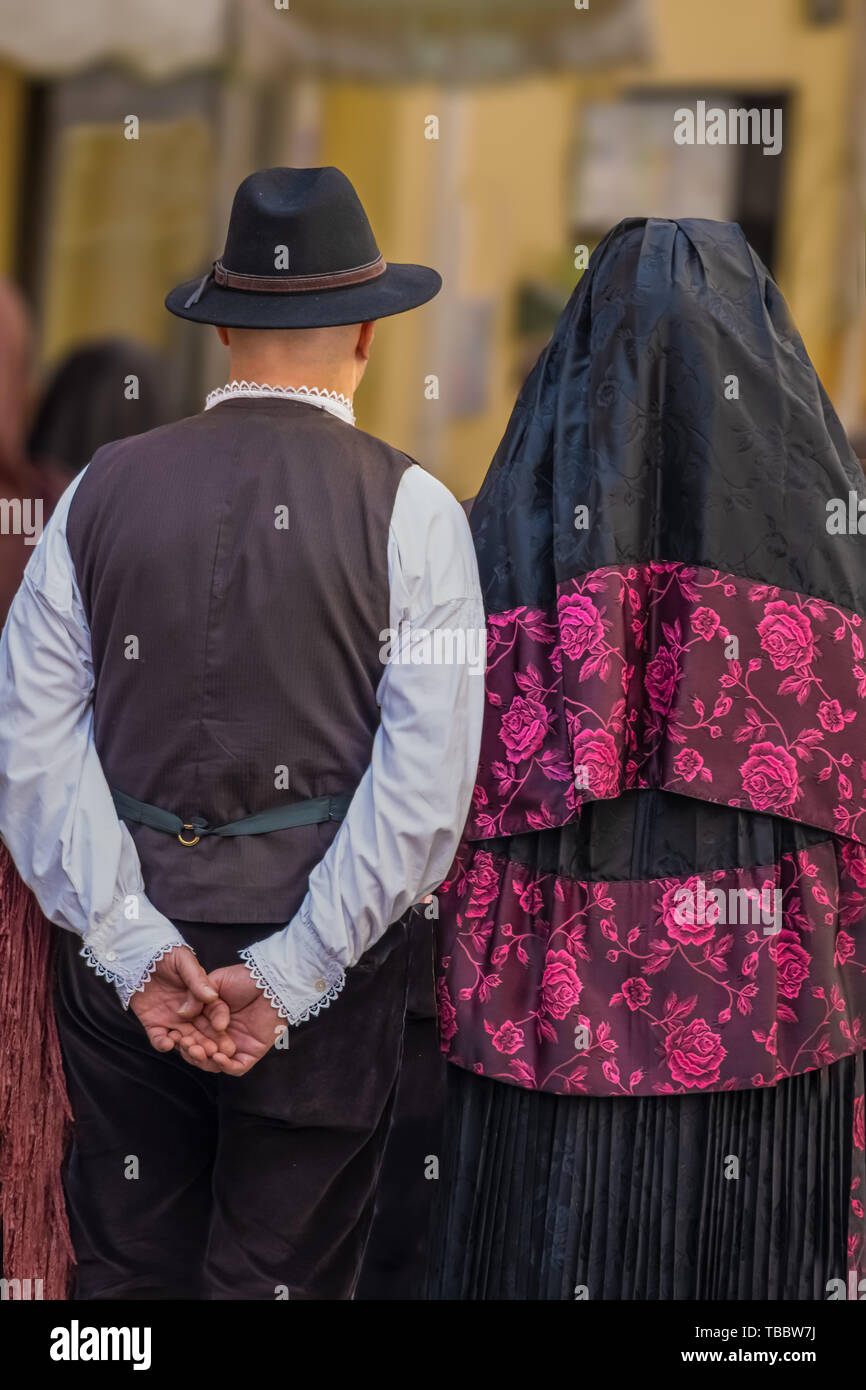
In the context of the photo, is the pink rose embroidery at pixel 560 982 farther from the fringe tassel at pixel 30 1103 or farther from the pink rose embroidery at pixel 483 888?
the fringe tassel at pixel 30 1103

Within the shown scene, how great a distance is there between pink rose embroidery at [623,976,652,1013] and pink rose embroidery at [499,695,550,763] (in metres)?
0.35

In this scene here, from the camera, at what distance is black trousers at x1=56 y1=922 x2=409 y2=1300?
2021mm

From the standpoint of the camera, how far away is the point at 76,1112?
215cm

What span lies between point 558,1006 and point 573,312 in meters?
1.01

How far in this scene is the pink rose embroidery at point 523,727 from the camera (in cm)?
218

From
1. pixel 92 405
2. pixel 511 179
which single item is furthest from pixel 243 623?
pixel 511 179

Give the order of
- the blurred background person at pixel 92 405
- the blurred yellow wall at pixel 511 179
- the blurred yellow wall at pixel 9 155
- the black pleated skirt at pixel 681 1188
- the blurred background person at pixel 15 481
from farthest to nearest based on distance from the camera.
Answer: the blurred yellow wall at pixel 511 179, the blurred yellow wall at pixel 9 155, the blurred background person at pixel 92 405, the blurred background person at pixel 15 481, the black pleated skirt at pixel 681 1188

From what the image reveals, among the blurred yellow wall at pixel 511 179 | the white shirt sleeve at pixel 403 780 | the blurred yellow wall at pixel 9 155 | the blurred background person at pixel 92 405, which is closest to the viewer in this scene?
the white shirt sleeve at pixel 403 780

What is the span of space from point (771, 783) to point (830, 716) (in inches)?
5.4

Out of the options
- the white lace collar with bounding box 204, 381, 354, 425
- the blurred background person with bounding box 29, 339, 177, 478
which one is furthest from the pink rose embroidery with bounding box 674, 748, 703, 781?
the blurred background person with bounding box 29, 339, 177, 478

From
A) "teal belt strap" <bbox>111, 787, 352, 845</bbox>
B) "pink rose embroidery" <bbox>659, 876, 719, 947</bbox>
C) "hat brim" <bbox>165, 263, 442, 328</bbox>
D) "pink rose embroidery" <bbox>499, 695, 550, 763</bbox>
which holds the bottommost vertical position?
"pink rose embroidery" <bbox>659, 876, 719, 947</bbox>

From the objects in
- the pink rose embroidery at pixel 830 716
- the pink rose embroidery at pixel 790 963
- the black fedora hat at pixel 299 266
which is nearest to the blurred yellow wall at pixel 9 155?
the black fedora hat at pixel 299 266

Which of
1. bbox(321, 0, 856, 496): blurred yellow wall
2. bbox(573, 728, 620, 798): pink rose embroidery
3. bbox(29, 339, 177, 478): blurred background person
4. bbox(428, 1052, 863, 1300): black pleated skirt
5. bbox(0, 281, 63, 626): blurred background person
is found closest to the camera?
bbox(573, 728, 620, 798): pink rose embroidery

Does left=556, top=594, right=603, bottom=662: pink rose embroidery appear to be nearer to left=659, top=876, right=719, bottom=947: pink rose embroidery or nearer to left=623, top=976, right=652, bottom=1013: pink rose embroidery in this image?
left=659, top=876, right=719, bottom=947: pink rose embroidery
